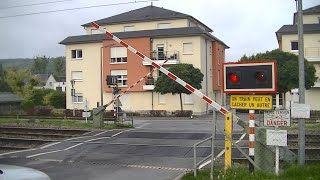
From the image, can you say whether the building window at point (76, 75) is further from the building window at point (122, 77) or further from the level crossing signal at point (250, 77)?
the level crossing signal at point (250, 77)

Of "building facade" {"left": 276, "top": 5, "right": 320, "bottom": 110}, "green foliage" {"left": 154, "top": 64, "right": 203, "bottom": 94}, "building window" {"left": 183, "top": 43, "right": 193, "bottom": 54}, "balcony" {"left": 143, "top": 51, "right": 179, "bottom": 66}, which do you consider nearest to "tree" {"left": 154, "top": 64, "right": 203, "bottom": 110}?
"green foliage" {"left": 154, "top": 64, "right": 203, "bottom": 94}

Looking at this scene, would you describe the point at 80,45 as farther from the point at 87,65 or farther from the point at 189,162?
the point at 189,162

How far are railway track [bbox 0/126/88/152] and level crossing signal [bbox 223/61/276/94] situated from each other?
12613mm

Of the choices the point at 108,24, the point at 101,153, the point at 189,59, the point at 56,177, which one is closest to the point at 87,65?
the point at 108,24

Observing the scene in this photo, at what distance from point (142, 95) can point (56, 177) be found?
35.9 meters

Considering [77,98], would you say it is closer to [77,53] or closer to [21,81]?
[77,53]

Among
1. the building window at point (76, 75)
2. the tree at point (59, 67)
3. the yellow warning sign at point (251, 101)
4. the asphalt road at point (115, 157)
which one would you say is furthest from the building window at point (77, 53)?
the tree at point (59, 67)

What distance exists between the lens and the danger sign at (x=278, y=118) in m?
9.03

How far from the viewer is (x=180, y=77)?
132 ft

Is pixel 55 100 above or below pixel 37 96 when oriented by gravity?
below

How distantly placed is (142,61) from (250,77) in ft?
124

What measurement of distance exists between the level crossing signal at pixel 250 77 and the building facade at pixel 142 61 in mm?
33279

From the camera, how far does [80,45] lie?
50562 millimetres

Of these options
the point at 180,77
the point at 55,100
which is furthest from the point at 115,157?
the point at 55,100
